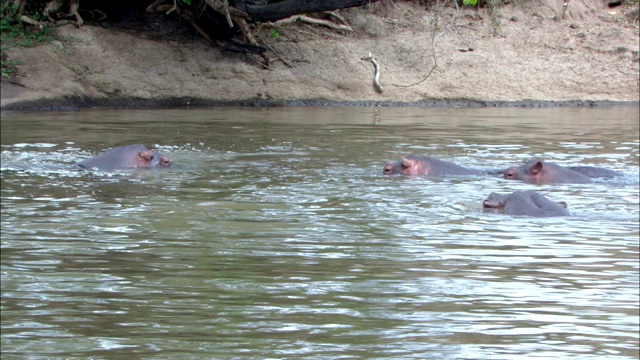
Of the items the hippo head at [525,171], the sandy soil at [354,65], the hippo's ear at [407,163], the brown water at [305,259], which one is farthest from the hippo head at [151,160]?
the sandy soil at [354,65]

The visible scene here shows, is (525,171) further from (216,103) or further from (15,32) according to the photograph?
(15,32)

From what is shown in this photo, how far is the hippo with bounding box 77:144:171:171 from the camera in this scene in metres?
8.80

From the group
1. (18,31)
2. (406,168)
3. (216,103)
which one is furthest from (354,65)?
(406,168)

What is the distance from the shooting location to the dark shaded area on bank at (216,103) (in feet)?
50.6

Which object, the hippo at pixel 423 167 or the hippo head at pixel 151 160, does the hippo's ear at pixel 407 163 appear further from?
the hippo head at pixel 151 160

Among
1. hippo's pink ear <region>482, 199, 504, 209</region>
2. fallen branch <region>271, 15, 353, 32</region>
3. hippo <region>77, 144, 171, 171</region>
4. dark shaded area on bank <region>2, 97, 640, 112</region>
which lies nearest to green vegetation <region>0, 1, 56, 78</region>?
dark shaded area on bank <region>2, 97, 640, 112</region>

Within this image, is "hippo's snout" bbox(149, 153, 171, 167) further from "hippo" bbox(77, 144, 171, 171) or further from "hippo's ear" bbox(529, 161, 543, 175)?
"hippo's ear" bbox(529, 161, 543, 175)

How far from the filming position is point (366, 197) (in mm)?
7523

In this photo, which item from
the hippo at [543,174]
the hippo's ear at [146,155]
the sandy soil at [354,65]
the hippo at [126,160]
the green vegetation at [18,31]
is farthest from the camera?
the green vegetation at [18,31]

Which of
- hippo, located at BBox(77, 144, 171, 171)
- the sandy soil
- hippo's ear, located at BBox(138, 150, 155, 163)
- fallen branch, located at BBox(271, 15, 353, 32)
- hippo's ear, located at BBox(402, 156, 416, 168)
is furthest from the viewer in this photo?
fallen branch, located at BBox(271, 15, 353, 32)

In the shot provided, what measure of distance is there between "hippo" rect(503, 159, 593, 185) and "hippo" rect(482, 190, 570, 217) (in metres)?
1.39

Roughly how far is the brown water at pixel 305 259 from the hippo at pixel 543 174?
0.59 feet

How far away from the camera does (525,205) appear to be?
273 inches

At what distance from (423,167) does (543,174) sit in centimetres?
100
